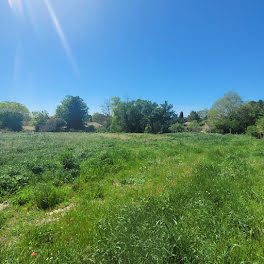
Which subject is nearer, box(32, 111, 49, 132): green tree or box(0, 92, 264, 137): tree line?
box(0, 92, 264, 137): tree line

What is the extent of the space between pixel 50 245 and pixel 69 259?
67 centimetres

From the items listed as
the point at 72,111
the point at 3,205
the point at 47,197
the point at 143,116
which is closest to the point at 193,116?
the point at 143,116

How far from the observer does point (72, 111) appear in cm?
4744

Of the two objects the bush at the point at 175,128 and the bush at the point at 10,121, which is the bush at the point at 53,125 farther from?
the bush at the point at 175,128

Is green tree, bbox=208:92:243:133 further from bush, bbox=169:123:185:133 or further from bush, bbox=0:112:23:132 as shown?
bush, bbox=0:112:23:132

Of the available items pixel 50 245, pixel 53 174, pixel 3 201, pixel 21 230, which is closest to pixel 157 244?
pixel 50 245

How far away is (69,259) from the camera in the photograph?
1912 millimetres

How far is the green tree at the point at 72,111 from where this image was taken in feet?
155

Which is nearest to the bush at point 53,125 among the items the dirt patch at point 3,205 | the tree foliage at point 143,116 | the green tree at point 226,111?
the tree foliage at point 143,116

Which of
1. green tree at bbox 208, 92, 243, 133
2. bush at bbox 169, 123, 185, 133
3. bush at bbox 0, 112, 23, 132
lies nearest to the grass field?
green tree at bbox 208, 92, 243, 133

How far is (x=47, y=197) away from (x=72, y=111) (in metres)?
49.4

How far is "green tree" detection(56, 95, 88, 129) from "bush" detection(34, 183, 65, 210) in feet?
160

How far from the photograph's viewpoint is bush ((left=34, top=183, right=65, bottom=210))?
146 inches

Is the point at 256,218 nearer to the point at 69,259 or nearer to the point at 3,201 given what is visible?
the point at 69,259
